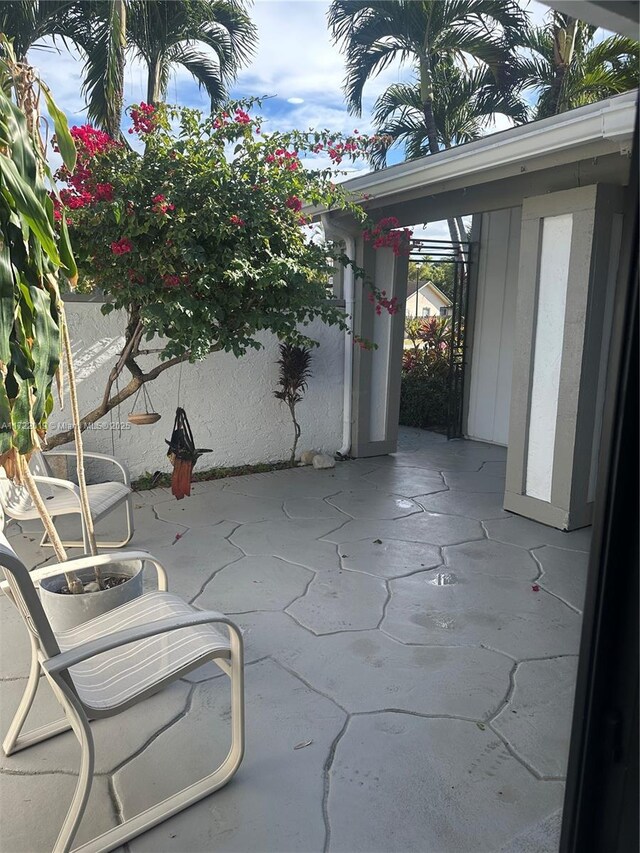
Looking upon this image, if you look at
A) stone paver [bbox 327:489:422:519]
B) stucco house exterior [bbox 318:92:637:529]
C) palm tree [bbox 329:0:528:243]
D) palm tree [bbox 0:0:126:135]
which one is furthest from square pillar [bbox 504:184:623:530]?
palm tree [bbox 0:0:126:135]

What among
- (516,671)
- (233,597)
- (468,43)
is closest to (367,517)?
(233,597)

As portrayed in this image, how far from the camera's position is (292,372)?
5984 mm

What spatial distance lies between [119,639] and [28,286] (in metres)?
1.19

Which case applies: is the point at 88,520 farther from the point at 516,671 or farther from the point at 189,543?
the point at 516,671

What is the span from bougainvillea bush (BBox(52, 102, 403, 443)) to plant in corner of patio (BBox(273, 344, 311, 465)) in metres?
1.61

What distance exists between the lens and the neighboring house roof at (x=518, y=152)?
3.26 m

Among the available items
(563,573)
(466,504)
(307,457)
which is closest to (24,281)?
(563,573)

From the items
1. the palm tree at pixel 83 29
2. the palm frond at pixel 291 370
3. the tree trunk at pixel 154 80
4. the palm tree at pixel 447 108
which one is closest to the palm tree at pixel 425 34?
the palm tree at pixel 447 108

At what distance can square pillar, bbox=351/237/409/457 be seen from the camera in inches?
247

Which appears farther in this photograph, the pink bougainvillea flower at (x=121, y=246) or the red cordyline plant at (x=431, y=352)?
the red cordyline plant at (x=431, y=352)

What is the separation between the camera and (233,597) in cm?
331

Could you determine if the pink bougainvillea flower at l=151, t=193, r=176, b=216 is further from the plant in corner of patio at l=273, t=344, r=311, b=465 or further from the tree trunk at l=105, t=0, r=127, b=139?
the tree trunk at l=105, t=0, r=127, b=139

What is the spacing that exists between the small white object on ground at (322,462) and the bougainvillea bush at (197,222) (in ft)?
6.85

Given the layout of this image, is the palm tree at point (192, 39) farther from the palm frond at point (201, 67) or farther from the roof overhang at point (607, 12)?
the roof overhang at point (607, 12)
